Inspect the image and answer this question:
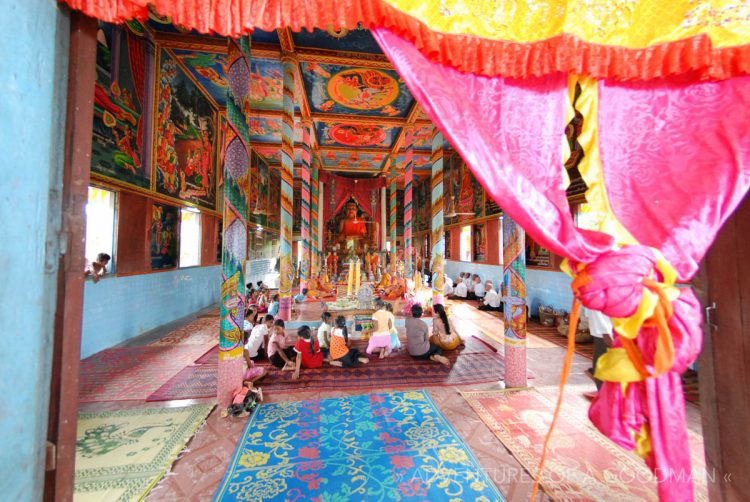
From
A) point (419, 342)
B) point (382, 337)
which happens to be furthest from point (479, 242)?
point (382, 337)

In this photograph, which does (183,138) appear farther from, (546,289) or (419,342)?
(546,289)

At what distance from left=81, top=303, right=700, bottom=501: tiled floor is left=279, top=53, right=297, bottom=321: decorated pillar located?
3079mm

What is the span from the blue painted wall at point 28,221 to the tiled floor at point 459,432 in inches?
52.7

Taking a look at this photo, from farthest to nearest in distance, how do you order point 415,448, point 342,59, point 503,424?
point 342,59, point 503,424, point 415,448

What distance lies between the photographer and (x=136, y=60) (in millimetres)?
4723

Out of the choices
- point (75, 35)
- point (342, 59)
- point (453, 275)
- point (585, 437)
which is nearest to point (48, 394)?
point (75, 35)

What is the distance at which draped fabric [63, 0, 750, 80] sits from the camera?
898 mm

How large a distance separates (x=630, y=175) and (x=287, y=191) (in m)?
6.51

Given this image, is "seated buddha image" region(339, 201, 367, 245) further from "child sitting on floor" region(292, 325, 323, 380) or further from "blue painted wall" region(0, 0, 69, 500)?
"blue painted wall" region(0, 0, 69, 500)

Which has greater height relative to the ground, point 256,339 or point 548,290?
point 548,290

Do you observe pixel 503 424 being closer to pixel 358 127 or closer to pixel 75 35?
pixel 75 35

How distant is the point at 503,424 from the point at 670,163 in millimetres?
2466

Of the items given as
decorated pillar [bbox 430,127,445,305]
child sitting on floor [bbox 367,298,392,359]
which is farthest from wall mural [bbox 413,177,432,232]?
child sitting on floor [bbox 367,298,392,359]

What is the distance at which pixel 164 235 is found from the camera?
5727 millimetres
